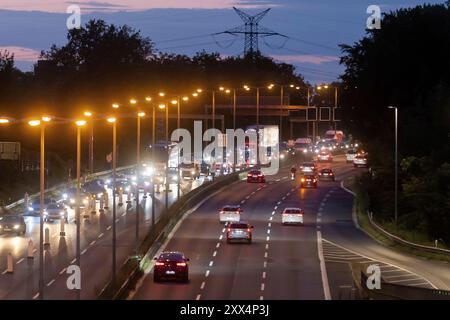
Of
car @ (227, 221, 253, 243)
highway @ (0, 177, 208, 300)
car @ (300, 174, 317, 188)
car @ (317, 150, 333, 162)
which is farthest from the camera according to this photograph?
car @ (317, 150, 333, 162)

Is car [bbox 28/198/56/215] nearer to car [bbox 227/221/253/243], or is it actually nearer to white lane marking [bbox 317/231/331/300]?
car [bbox 227/221/253/243]

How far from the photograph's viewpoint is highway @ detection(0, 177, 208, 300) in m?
44.8

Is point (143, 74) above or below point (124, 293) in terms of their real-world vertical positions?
above

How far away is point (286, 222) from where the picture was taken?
74.0 meters

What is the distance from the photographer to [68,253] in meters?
57.4

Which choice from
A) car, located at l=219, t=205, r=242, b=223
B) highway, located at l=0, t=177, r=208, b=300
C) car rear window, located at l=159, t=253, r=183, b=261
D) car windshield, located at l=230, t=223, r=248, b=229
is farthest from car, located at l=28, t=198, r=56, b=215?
car rear window, located at l=159, t=253, r=183, b=261

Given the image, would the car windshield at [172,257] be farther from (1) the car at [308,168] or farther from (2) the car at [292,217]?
(1) the car at [308,168]

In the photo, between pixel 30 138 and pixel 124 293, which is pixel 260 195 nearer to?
pixel 30 138

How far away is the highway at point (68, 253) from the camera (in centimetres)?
4481

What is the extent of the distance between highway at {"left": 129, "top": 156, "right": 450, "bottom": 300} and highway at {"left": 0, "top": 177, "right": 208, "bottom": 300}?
7.80ft

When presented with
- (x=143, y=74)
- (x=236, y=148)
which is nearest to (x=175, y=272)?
(x=236, y=148)
